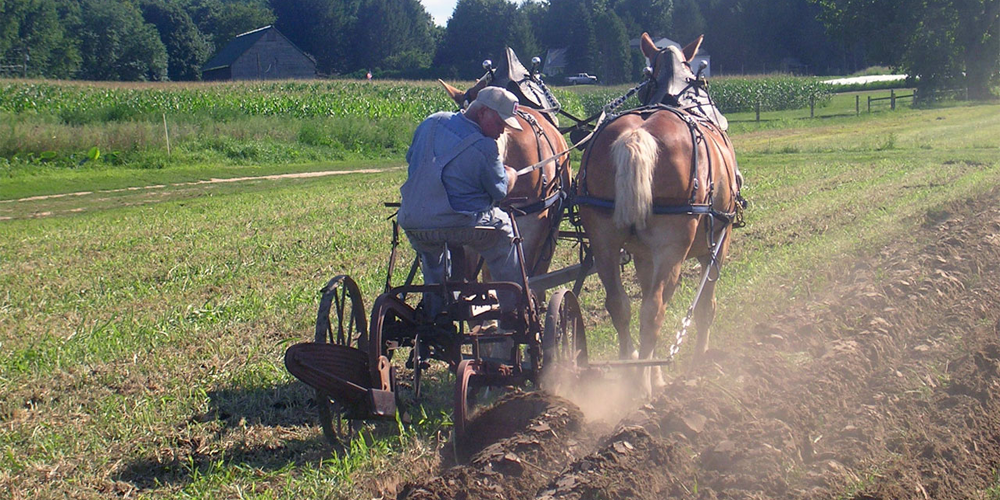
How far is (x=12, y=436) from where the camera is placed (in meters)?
4.94

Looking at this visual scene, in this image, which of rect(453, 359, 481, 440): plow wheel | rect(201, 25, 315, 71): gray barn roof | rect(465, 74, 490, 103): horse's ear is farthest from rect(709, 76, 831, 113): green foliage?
rect(453, 359, 481, 440): plow wheel

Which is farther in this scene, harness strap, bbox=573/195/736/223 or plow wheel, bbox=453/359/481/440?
harness strap, bbox=573/195/736/223

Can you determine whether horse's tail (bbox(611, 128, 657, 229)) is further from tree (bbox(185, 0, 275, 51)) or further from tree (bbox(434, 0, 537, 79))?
tree (bbox(185, 0, 275, 51))

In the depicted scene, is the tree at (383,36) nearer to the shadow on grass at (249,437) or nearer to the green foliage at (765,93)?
the green foliage at (765,93)

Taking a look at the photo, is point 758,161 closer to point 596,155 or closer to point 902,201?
point 902,201

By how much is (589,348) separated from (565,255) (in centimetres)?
371

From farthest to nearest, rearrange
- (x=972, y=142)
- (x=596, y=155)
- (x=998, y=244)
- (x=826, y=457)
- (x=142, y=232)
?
(x=972, y=142) → (x=142, y=232) → (x=998, y=244) → (x=596, y=155) → (x=826, y=457)

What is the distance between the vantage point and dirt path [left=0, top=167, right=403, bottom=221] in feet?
50.3

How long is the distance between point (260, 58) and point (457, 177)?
184 ft

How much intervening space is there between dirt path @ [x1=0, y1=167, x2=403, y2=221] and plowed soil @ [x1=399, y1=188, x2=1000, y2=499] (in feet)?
41.6

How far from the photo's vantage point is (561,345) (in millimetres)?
5609

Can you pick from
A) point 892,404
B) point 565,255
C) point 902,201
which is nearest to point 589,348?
point 892,404

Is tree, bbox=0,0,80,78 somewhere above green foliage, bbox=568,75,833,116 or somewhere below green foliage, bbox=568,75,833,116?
above

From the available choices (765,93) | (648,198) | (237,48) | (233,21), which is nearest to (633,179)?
(648,198)
